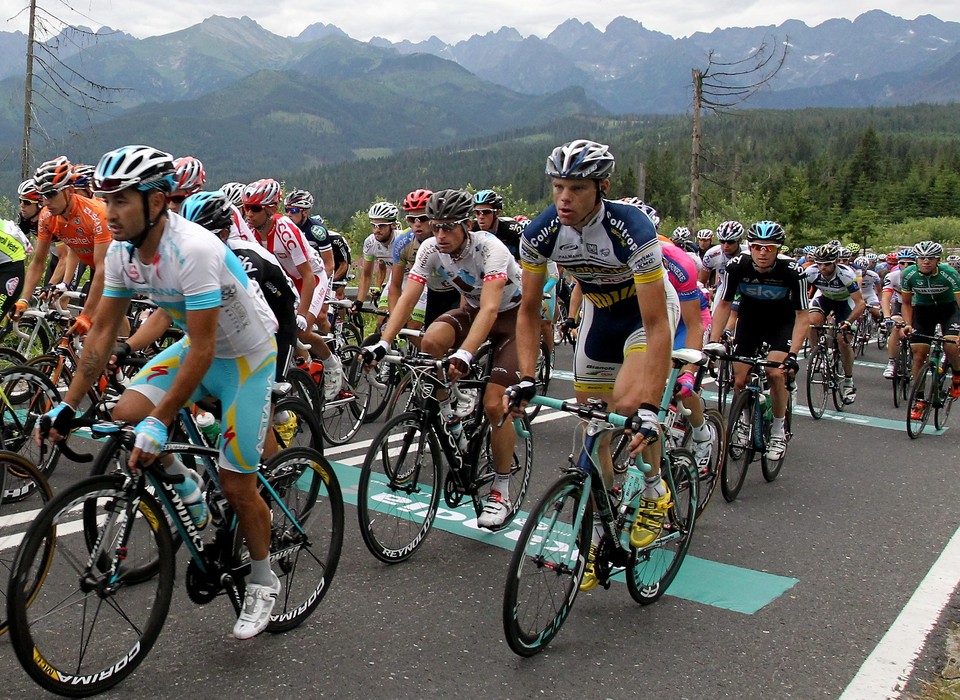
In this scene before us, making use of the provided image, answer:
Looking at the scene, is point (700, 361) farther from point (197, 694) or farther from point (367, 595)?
point (197, 694)

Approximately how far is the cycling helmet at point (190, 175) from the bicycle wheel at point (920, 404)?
8.02m

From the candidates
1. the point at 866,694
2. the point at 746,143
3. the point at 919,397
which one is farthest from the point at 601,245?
the point at 746,143

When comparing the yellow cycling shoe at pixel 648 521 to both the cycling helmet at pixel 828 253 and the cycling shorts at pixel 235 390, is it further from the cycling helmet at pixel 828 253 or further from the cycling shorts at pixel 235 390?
the cycling helmet at pixel 828 253

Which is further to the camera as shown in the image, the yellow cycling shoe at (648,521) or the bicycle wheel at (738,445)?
the bicycle wheel at (738,445)

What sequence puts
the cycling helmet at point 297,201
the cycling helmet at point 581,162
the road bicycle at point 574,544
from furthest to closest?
1. the cycling helmet at point 297,201
2. the cycling helmet at point 581,162
3. the road bicycle at point 574,544

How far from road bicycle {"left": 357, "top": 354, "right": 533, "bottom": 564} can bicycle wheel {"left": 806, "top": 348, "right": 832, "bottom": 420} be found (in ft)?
22.3

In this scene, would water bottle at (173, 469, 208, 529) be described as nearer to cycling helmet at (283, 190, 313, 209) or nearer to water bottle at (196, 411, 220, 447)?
water bottle at (196, 411, 220, 447)

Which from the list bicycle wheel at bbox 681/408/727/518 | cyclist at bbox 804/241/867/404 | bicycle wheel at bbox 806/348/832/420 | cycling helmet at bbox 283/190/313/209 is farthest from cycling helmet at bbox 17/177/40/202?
cyclist at bbox 804/241/867/404

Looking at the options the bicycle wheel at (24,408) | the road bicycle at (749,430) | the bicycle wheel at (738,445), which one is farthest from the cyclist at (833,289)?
the bicycle wheel at (24,408)

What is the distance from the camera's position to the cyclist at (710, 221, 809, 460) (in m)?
7.89

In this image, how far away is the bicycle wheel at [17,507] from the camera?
334 cm

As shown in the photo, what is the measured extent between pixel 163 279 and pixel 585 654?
2574 millimetres

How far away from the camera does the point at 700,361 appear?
486 centimetres

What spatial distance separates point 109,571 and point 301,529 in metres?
1.10
